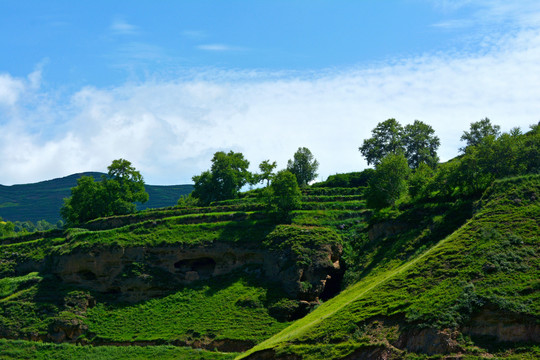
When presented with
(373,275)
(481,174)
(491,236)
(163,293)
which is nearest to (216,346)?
(163,293)

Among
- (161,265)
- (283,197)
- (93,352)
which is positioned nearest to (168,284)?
(161,265)

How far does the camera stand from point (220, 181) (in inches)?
3740

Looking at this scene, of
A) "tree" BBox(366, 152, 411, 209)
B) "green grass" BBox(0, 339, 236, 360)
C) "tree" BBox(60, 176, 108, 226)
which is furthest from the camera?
"tree" BBox(60, 176, 108, 226)

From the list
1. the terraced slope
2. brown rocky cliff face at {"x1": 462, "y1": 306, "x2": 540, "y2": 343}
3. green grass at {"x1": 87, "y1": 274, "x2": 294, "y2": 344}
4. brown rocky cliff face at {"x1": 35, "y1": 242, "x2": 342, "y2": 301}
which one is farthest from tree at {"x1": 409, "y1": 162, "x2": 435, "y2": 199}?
brown rocky cliff face at {"x1": 462, "y1": 306, "x2": 540, "y2": 343}

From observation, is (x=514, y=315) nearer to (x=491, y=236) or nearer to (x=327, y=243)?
(x=491, y=236)

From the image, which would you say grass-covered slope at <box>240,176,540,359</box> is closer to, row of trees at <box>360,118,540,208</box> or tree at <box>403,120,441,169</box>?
row of trees at <box>360,118,540,208</box>

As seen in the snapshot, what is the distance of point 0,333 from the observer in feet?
211

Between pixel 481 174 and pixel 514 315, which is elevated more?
pixel 481 174

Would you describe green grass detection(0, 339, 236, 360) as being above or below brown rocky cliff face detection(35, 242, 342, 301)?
below

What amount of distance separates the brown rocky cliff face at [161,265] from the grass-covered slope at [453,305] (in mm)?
14345

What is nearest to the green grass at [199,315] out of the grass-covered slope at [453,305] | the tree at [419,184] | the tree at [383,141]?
the grass-covered slope at [453,305]

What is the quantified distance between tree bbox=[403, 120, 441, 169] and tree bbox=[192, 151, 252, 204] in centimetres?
2717

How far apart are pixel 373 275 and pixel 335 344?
16.2 metres

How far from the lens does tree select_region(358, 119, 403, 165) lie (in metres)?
98.8
